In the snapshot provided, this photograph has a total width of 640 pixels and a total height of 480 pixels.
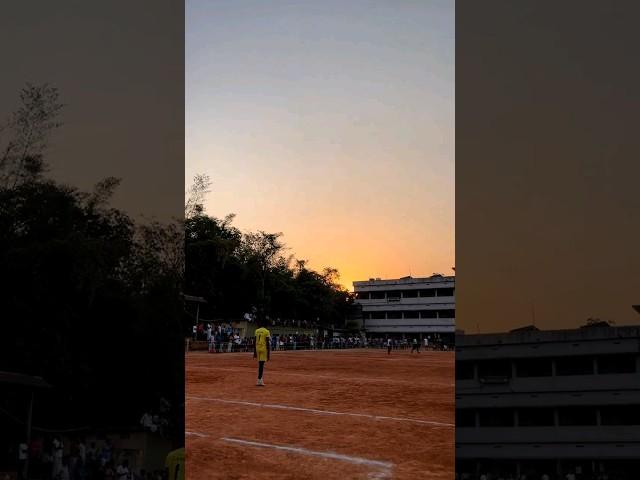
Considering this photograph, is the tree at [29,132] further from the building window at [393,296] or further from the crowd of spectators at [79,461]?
the building window at [393,296]

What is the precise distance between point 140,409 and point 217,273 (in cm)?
1853

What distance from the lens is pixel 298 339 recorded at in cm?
2830

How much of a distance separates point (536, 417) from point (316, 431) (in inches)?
577

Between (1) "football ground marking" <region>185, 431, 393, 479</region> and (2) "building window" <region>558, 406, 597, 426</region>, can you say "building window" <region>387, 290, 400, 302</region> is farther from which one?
(1) "football ground marking" <region>185, 431, 393, 479</region>

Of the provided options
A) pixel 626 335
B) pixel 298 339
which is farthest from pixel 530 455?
pixel 298 339

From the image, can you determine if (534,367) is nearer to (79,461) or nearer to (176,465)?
(79,461)

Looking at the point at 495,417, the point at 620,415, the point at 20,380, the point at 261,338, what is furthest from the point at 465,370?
the point at 20,380

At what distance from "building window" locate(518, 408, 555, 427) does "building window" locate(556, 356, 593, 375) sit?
157cm

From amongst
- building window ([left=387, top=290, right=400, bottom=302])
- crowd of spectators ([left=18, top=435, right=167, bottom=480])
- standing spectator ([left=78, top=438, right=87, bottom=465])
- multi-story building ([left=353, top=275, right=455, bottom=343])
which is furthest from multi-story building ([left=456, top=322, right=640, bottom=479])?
building window ([left=387, top=290, right=400, bottom=302])

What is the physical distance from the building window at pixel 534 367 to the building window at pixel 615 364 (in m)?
1.31

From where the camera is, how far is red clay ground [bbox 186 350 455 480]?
20.5 feet

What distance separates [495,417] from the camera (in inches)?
765

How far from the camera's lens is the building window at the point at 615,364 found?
17.3 metres

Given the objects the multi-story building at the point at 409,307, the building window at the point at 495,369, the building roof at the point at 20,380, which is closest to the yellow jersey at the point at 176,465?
the building roof at the point at 20,380
